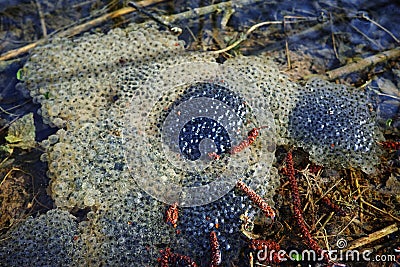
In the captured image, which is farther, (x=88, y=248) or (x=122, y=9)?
(x=122, y=9)

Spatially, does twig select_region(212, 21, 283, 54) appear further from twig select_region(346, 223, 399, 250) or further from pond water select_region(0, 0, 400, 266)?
twig select_region(346, 223, 399, 250)

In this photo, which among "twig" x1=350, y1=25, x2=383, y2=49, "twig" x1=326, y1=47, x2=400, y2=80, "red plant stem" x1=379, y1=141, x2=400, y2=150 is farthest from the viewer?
"twig" x1=350, y1=25, x2=383, y2=49

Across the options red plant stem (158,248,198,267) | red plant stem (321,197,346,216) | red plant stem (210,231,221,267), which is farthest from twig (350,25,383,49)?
red plant stem (158,248,198,267)

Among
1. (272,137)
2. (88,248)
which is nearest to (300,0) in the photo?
(272,137)

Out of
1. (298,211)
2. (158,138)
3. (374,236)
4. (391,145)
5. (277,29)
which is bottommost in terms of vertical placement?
(374,236)

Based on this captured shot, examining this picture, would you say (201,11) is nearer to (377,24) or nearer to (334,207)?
(377,24)

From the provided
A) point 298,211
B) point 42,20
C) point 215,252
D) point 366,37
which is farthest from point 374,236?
point 42,20

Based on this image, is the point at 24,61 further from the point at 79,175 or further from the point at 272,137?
the point at 272,137
